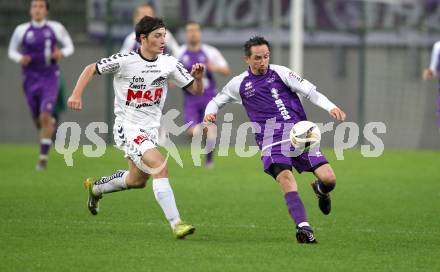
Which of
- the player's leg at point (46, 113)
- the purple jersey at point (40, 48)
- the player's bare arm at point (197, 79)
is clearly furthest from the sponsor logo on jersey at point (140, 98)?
the purple jersey at point (40, 48)

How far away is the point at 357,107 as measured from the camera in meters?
24.0

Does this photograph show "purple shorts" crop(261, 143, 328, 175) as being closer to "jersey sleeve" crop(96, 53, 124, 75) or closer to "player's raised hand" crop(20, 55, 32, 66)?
"jersey sleeve" crop(96, 53, 124, 75)

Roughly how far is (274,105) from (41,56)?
757 cm

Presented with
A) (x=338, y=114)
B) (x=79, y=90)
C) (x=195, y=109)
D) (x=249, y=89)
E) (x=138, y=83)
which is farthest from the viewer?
(x=195, y=109)

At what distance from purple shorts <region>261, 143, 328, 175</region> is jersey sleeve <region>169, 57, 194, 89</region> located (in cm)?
105

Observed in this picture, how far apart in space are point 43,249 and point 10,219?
6.52 feet

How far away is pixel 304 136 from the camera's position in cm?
929

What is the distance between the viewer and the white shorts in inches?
372

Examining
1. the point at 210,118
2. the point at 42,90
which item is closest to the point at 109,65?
the point at 210,118

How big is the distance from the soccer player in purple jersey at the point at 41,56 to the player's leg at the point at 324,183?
23.3 feet

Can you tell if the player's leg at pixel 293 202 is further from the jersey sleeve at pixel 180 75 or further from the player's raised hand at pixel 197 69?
the jersey sleeve at pixel 180 75

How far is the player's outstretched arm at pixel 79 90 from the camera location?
9.18 m

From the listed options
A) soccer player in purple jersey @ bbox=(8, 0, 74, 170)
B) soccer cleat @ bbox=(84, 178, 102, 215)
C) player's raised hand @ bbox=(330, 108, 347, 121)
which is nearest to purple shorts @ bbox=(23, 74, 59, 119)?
soccer player in purple jersey @ bbox=(8, 0, 74, 170)

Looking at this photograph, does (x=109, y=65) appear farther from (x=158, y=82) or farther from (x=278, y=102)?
(x=278, y=102)
